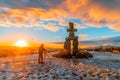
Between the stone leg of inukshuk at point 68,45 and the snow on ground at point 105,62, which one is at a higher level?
the stone leg of inukshuk at point 68,45

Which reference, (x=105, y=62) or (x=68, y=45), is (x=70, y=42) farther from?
(x=105, y=62)

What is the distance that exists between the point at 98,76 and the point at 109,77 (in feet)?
3.25

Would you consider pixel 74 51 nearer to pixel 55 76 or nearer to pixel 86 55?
pixel 86 55

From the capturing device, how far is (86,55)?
109 ft

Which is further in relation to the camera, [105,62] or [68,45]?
[68,45]

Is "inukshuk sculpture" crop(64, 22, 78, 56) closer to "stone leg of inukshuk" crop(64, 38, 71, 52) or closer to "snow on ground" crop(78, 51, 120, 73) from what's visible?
Answer: "stone leg of inukshuk" crop(64, 38, 71, 52)

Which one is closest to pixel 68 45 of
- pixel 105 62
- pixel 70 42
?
pixel 70 42

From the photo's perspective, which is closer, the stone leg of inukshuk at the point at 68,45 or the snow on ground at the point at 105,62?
the snow on ground at the point at 105,62

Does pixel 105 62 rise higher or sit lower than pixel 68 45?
lower

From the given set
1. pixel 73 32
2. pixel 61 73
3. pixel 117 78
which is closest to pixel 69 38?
pixel 73 32

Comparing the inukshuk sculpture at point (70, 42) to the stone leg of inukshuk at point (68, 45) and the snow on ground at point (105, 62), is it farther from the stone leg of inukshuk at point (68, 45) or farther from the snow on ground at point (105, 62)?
the snow on ground at point (105, 62)

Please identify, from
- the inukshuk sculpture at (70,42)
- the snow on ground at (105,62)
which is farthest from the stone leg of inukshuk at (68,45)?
the snow on ground at (105,62)

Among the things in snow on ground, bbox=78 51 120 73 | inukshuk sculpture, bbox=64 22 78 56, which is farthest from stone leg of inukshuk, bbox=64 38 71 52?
snow on ground, bbox=78 51 120 73

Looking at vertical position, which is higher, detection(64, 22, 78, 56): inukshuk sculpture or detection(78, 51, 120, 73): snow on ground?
detection(64, 22, 78, 56): inukshuk sculpture
